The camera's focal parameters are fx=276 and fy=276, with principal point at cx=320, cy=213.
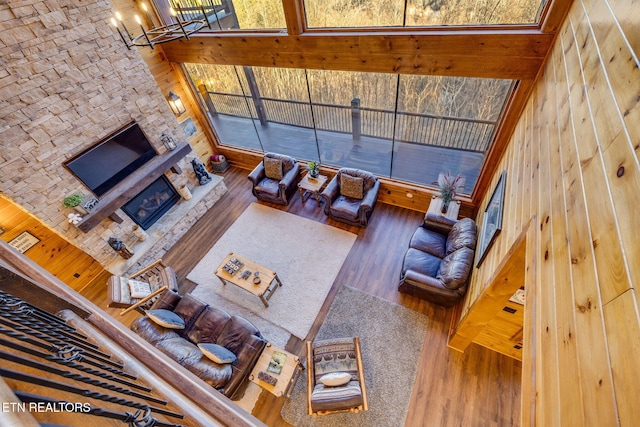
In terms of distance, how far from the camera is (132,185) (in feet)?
15.7

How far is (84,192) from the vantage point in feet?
14.4

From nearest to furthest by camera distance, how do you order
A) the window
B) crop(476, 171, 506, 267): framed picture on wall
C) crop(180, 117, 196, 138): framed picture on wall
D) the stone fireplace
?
crop(476, 171, 506, 267): framed picture on wall, the window, the stone fireplace, crop(180, 117, 196, 138): framed picture on wall

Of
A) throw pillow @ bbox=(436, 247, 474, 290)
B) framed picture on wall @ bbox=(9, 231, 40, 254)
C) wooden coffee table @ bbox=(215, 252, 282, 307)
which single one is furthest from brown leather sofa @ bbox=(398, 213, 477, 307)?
framed picture on wall @ bbox=(9, 231, 40, 254)

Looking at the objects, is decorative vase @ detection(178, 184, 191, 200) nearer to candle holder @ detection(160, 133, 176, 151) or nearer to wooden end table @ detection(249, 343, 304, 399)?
candle holder @ detection(160, 133, 176, 151)

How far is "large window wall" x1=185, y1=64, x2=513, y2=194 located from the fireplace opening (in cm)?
197

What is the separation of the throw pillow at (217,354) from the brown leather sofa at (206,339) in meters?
0.08

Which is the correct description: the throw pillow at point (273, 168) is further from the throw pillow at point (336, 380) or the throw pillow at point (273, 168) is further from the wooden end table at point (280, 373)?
the throw pillow at point (336, 380)

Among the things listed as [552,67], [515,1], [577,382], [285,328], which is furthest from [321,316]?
[515,1]

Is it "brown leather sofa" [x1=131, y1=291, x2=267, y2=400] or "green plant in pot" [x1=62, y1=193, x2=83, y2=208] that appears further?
"green plant in pot" [x1=62, y1=193, x2=83, y2=208]

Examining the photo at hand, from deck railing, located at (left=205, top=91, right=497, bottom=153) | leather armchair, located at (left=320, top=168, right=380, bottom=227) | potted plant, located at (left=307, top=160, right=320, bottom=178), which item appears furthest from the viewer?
potted plant, located at (left=307, top=160, right=320, bottom=178)

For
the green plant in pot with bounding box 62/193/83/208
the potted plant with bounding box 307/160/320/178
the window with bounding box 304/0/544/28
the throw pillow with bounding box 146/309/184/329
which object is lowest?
the throw pillow with bounding box 146/309/184/329

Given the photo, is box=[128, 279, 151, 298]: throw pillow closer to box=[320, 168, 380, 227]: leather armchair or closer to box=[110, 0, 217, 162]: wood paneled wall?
box=[110, 0, 217, 162]: wood paneled wall

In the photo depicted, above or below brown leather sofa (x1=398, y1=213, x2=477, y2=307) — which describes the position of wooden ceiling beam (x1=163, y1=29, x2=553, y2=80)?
above

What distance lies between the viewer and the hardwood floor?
318cm
